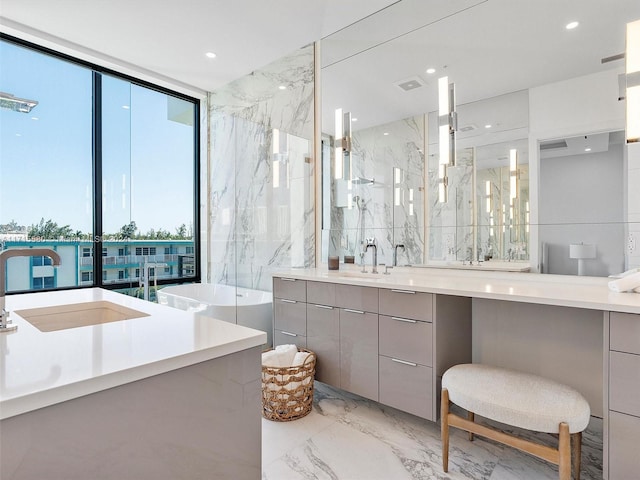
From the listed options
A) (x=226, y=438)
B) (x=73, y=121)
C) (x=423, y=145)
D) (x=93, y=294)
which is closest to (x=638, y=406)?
(x=226, y=438)

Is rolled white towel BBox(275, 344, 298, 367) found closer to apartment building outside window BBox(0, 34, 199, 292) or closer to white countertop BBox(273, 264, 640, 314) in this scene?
white countertop BBox(273, 264, 640, 314)

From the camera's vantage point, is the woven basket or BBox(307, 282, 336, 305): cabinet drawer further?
BBox(307, 282, 336, 305): cabinet drawer

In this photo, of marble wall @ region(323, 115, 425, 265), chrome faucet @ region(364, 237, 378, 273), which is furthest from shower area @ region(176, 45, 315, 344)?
chrome faucet @ region(364, 237, 378, 273)

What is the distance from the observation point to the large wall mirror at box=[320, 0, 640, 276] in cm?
192

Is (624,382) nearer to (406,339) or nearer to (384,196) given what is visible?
(406,339)

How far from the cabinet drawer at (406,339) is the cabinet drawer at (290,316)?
2.10 feet

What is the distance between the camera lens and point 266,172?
3520 mm

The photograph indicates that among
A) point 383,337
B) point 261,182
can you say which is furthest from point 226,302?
point 383,337

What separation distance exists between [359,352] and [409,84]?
1.91 meters

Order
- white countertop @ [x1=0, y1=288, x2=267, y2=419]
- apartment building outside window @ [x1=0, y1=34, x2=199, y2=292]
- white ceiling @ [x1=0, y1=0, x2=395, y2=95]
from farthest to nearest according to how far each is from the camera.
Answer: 1. apartment building outside window @ [x1=0, y1=34, x2=199, y2=292]
2. white ceiling @ [x1=0, y1=0, x2=395, y2=95]
3. white countertop @ [x1=0, y1=288, x2=267, y2=419]

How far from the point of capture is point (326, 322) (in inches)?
94.8

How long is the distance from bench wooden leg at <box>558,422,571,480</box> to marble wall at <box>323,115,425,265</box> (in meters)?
1.39

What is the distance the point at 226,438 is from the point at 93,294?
3.76 feet

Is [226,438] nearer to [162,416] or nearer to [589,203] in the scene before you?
[162,416]
